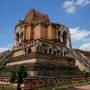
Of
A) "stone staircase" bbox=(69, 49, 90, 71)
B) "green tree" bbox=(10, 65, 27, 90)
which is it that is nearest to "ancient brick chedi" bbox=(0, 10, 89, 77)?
"stone staircase" bbox=(69, 49, 90, 71)

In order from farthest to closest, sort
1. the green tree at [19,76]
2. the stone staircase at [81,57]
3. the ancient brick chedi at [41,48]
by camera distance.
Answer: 1. the stone staircase at [81,57]
2. the ancient brick chedi at [41,48]
3. the green tree at [19,76]

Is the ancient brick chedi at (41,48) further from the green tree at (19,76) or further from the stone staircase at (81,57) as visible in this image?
the green tree at (19,76)

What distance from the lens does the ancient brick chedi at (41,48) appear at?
31375 mm

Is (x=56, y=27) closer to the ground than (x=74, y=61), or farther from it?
farther from it

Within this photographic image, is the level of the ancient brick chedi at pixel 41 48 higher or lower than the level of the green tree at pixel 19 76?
higher

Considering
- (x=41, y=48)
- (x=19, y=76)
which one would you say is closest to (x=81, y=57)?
(x=41, y=48)

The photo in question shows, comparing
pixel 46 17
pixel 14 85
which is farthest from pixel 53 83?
pixel 46 17

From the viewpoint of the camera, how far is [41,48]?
3488 centimetres

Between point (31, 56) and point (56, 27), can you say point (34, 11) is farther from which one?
point (31, 56)

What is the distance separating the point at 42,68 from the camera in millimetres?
30297

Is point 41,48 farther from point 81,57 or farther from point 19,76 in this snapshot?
point 19,76

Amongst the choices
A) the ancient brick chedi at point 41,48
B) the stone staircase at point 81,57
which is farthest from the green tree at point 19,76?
the stone staircase at point 81,57

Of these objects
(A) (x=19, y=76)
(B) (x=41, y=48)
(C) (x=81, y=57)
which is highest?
(B) (x=41, y=48)

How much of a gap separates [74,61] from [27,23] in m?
11.0
